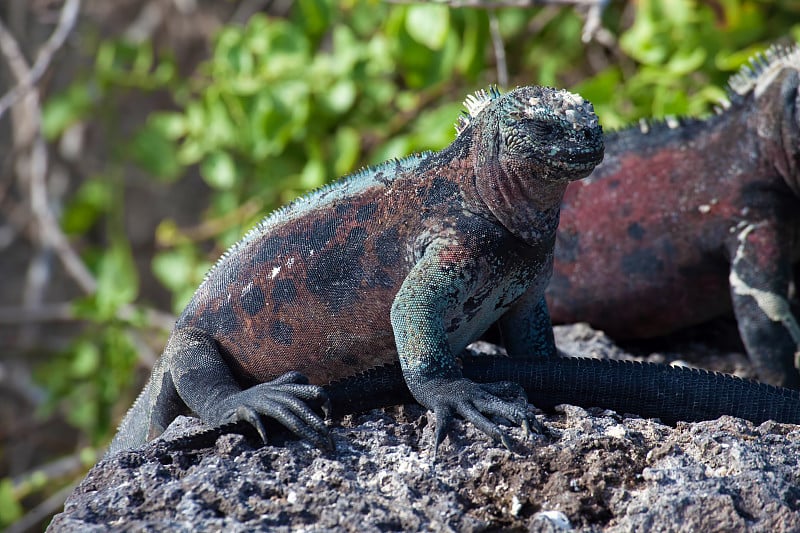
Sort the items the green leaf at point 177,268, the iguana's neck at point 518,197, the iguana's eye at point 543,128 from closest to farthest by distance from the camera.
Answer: the iguana's eye at point 543,128 < the iguana's neck at point 518,197 < the green leaf at point 177,268

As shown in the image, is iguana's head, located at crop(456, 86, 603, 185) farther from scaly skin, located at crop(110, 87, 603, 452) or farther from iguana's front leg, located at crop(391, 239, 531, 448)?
iguana's front leg, located at crop(391, 239, 531, 448)

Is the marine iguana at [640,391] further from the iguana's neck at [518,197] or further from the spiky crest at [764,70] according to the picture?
the spiky crest at [764,70]

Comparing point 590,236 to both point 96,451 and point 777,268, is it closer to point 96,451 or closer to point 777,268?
point 777,268

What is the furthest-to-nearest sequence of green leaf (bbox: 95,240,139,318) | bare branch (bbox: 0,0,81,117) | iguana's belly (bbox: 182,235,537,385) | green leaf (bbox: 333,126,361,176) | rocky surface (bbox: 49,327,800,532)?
green leaf (bbox: 333,126,361,176) < bare branch (bbox: 0,0,81,117) < green leaf (bbox: 95,240,139,318) < iguana's belly (bbox: 182,235,537,385) < rocky surface (bbox: 49,327,800,532)

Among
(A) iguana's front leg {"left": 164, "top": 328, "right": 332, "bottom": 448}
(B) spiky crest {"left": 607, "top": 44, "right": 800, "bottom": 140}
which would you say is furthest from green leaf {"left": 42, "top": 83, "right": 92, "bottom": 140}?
(A) iguana's front leg {"left": 164, "top": 328, "right": 332, "bottom": 448}

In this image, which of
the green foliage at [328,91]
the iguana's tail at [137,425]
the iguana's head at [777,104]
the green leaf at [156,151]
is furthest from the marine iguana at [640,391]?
→ the green leaf at [156,151]

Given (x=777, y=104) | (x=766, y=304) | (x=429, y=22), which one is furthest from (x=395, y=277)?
(x=429, y=22)

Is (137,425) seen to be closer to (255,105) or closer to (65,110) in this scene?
(255,105)
